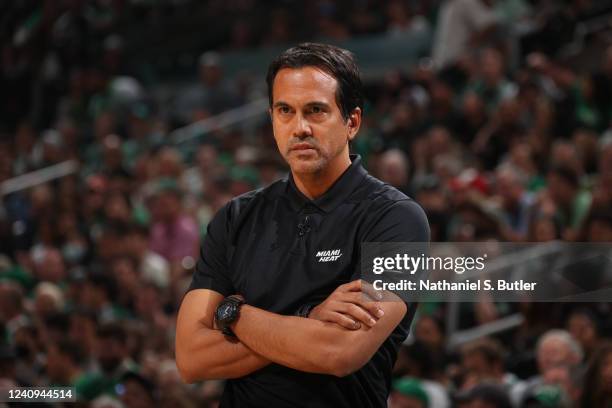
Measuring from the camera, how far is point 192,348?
112 inches

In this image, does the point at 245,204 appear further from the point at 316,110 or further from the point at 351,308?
the point at 351,308

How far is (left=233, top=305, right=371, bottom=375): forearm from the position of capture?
8.48ft

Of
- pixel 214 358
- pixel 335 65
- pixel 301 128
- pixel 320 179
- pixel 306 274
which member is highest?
pixel 335 65

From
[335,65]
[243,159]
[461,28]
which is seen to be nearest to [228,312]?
[335,65]

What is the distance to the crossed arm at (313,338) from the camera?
2.59 meters

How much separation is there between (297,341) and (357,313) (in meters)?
0.16

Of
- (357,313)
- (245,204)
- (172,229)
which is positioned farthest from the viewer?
(172,229)

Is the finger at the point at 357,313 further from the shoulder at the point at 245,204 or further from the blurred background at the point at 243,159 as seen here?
the blurred background at the point at 243,159

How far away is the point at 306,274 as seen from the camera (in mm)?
2723

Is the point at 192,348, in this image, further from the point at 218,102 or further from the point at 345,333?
the point at 218,102

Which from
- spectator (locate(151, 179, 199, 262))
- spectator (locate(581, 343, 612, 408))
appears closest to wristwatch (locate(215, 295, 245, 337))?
spectator (locate(581, 343, 612, 408))

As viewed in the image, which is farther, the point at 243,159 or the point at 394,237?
the point at 243,159

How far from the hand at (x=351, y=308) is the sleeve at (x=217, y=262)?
366mm

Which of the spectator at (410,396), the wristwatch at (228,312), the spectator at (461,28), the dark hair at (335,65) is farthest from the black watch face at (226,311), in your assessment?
the spectator at (461,28)
